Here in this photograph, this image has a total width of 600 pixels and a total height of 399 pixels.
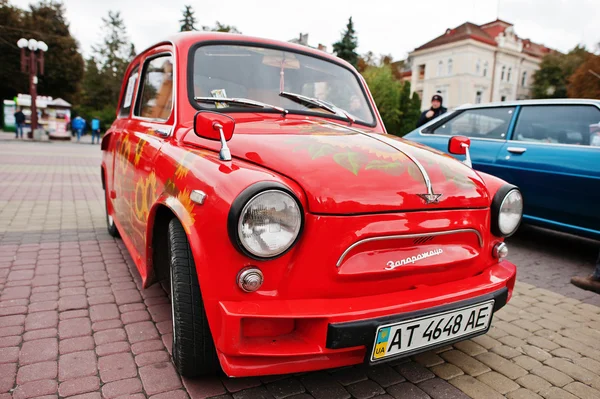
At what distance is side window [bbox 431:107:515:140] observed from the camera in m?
4.83

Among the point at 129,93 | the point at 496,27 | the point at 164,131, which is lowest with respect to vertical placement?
the point at 164,131

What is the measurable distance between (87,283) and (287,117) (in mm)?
1954

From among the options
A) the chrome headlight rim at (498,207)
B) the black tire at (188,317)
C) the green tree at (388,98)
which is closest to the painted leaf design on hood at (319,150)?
the black tire at (188,317)

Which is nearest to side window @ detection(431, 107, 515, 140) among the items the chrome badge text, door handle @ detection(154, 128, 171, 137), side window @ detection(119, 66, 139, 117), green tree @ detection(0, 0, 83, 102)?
the chrome badge text

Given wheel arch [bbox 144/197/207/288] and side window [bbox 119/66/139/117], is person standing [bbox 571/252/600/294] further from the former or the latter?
side window [bbox 119/66/139/117]

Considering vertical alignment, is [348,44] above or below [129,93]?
above

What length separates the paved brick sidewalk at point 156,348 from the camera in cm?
198

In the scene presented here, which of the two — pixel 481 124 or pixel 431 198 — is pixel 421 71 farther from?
pixel 431 198

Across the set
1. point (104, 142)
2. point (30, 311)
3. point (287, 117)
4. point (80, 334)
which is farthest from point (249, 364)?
point (104, 142)

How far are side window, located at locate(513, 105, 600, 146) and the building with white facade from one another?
4404cm

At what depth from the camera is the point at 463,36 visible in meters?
47.1

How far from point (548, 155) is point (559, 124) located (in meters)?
0.46

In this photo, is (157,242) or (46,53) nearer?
(157,242)

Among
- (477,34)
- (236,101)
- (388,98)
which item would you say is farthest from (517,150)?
(477,34)
